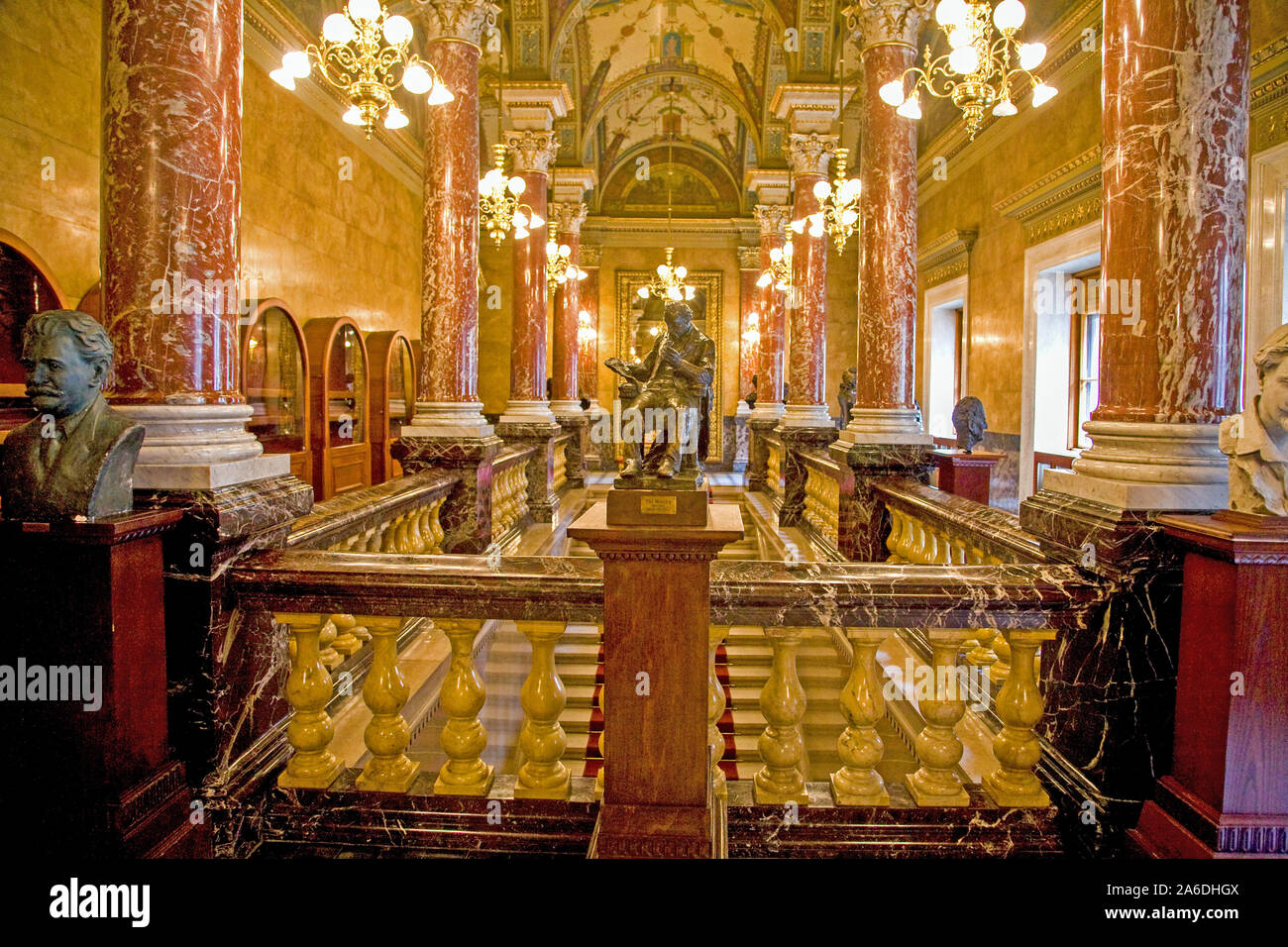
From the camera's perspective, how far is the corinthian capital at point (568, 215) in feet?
49.2

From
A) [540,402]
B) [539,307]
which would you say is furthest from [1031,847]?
[539,307]

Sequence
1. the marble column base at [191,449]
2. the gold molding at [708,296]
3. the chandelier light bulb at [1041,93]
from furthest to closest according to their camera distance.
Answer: the gold molding at [708,296], the chandelier light bulb at [1041,93], the marble column base at [191,449]

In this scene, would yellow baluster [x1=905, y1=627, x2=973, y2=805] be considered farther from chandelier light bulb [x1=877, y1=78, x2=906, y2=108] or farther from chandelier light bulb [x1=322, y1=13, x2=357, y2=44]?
chandelier light bulb [x1=322, y1=13, x2=357, y2=44]

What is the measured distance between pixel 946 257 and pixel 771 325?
3.76 m

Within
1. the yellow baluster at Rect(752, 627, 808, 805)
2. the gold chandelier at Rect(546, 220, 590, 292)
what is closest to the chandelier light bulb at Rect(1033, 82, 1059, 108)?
the yellow baluster at Rect(752, 627, 808, 805)

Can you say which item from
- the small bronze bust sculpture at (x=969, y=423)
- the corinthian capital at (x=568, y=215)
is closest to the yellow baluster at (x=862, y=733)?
the small bronze bust sculpture at (x=969, y=423)

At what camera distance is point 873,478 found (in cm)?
629

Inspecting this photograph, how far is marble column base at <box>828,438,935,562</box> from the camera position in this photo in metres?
6.24

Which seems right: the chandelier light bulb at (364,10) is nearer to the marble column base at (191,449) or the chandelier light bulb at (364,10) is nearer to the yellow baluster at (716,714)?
the marble column base at (191,449)

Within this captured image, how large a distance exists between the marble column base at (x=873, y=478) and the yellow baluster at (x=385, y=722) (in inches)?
176

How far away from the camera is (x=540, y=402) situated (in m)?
10.1

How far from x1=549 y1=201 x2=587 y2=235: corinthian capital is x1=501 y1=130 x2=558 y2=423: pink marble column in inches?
156
